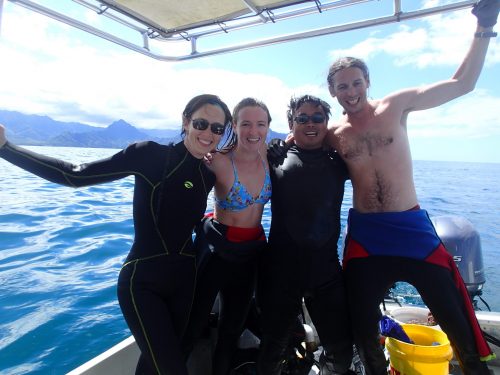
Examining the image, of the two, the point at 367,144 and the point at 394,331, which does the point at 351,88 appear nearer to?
the point at 367,144

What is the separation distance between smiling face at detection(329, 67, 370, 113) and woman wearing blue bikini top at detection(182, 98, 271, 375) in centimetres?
52

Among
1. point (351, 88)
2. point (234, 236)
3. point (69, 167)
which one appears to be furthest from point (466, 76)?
point (69, 167)

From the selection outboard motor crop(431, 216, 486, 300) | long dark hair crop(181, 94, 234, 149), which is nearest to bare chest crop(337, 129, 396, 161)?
long dark hair crop(181, 94, 234, 149)

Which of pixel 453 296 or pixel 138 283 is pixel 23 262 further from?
pixel 453 296

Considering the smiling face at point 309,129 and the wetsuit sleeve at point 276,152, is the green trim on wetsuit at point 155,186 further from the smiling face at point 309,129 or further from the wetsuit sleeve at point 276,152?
the smiling face at point 309,129

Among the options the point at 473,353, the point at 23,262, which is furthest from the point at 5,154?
the point at 23,262

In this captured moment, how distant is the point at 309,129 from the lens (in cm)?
227

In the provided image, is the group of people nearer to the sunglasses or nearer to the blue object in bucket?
the sunglasses

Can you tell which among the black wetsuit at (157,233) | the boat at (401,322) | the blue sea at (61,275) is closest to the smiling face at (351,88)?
the black wetsuit at (157,233)

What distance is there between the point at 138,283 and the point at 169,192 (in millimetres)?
519

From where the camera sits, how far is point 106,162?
6.06 ft

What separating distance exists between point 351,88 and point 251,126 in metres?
0.74

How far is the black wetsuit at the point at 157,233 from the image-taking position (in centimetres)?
174

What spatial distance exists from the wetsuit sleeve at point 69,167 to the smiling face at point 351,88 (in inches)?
55.4
